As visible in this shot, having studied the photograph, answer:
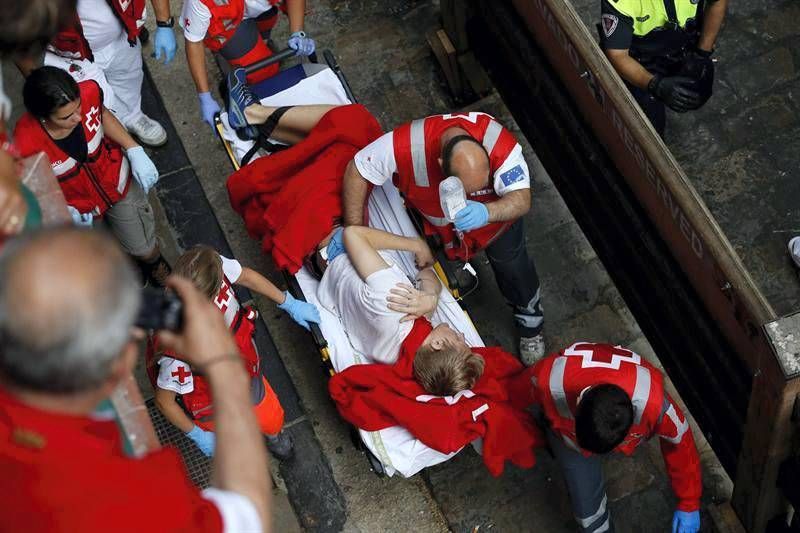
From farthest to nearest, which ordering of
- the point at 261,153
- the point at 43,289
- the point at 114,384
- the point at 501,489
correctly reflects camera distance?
1. the point at 261,153
2. the point at 501,489
3. the point at 114,384
4. the point at 43,289

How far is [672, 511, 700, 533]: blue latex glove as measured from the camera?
3945mm

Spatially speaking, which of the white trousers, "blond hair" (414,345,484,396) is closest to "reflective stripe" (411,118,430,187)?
"blond hair" (414,345,484,396)

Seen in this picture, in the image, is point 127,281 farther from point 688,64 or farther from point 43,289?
point 688,64

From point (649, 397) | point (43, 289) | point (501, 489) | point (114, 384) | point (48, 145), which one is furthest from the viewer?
point (501, 489)

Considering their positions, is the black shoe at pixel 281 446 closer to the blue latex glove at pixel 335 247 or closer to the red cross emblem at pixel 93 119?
the blue latex glove at pixel 335 247

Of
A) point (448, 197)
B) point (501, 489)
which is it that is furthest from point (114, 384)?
point (501, 489)

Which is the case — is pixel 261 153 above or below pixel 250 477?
below

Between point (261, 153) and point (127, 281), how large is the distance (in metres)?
3.25

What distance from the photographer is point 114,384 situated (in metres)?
1.72

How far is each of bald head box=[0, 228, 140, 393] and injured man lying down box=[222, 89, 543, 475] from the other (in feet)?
7.85

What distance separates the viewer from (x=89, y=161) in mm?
4090

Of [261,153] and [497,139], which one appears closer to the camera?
[497,139]

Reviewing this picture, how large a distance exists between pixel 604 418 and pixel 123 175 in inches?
87.8

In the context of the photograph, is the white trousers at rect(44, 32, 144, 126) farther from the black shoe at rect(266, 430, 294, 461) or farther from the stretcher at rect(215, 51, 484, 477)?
the black shoe at rect(266, 430, 294, 461)
